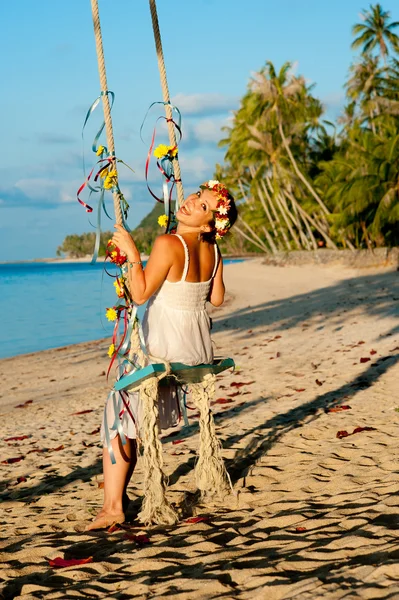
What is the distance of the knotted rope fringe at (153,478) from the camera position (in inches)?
143

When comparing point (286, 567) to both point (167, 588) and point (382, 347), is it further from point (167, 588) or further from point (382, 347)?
point (382, 347)

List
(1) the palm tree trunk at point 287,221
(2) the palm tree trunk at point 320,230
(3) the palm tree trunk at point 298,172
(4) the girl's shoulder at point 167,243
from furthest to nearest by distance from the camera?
(1) the palm tree trunk at point 287,221 → (2) the palm tree trunk at point 320,230 → (3) the palm tree trunk at point 298,172 → (4) the girl's shoulder at point 167,243

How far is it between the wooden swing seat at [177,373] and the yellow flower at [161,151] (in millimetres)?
1195

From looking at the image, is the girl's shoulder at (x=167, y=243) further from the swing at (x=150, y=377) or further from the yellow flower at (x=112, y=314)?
the yellow flower at (x=112, y=314)

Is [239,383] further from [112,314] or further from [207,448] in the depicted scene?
[112,314]

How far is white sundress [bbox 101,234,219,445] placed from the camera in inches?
144

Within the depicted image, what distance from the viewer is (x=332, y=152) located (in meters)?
45.5

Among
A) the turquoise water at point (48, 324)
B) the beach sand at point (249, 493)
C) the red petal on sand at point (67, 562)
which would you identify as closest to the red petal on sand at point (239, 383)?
the beach sand at point (249, 493)

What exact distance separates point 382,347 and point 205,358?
625cm

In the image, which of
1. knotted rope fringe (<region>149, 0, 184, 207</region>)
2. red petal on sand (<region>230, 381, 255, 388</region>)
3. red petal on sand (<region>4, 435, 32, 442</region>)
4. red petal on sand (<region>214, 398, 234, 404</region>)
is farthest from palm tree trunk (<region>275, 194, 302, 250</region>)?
knotted rope fringe (<region>149, 0, 184, 207</region>)

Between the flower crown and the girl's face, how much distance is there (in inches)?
1.2

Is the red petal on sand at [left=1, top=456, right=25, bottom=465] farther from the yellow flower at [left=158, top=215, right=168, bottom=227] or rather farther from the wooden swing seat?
the yellow flower at [left=158, top=215, right=168, bottom=227]

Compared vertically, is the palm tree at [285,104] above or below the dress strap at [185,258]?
above

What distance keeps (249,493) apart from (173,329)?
3.87 ft
